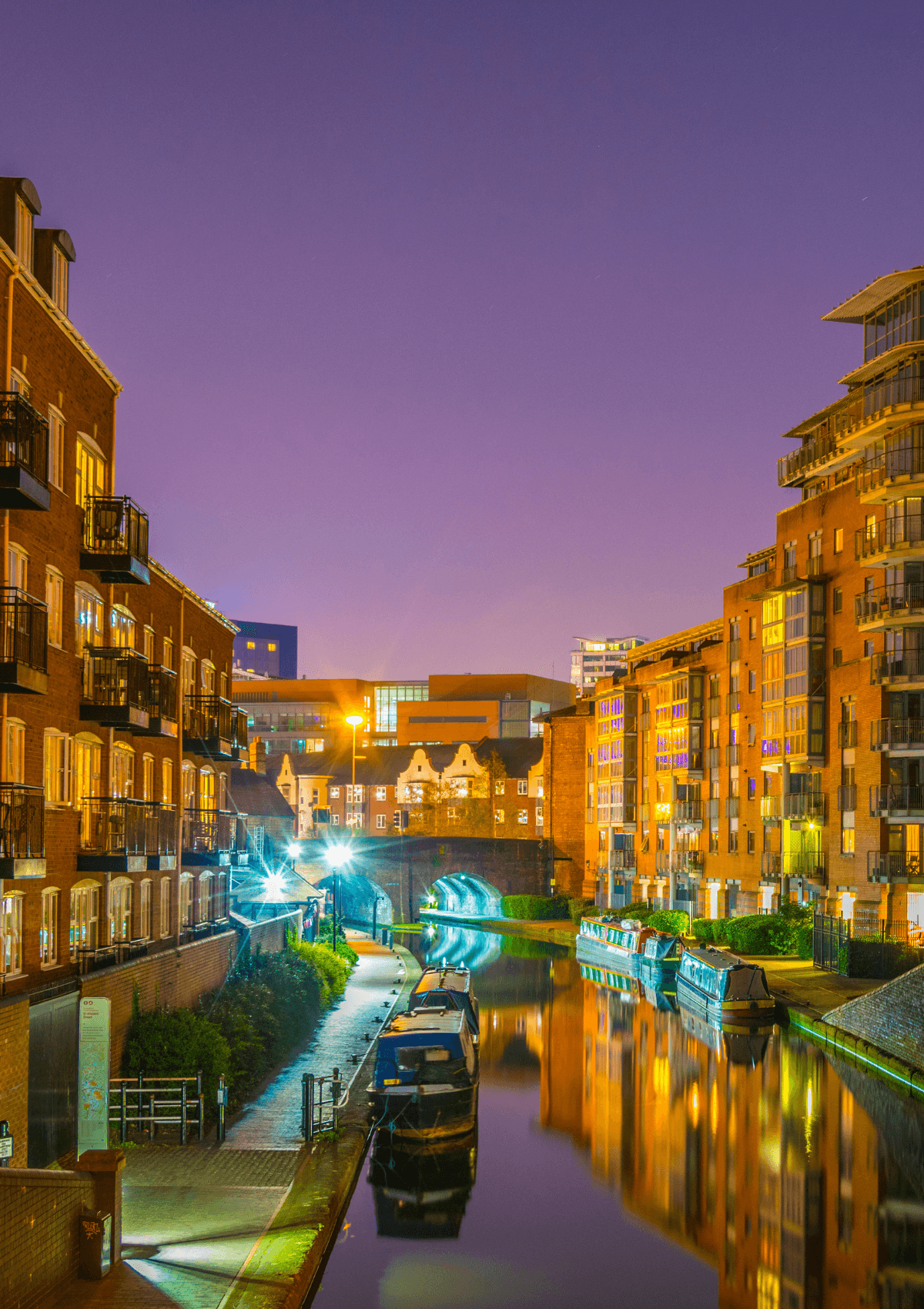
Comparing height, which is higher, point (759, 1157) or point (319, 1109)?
point (319, 1109)

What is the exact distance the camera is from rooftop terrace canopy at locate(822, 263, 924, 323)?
158 ft

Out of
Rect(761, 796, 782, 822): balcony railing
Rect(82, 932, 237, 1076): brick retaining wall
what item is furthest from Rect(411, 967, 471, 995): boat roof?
Rect(761, 796, 782, 822): balcony railing

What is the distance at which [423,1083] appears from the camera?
25.3 m

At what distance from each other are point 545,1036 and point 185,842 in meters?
15.6

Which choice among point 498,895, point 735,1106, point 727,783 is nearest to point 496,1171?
point 735,1106

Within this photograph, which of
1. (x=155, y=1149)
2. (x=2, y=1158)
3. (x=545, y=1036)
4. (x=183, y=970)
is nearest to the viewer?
(x=2, y=1158)

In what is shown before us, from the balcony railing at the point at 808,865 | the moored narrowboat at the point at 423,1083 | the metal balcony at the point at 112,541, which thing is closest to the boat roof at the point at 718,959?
the balcony railing at the point at 808,865

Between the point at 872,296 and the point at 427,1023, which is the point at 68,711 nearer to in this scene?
the point at 427,1023

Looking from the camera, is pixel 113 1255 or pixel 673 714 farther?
pixel 673 714

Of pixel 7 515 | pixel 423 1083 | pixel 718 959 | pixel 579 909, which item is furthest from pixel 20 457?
pixel 579 909

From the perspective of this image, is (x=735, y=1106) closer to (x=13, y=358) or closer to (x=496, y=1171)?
(x=496, y=1171)

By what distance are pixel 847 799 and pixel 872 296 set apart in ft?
63.0

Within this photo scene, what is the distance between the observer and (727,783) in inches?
2618

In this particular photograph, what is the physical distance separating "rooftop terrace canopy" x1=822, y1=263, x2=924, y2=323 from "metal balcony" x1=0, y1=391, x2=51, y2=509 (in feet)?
125
